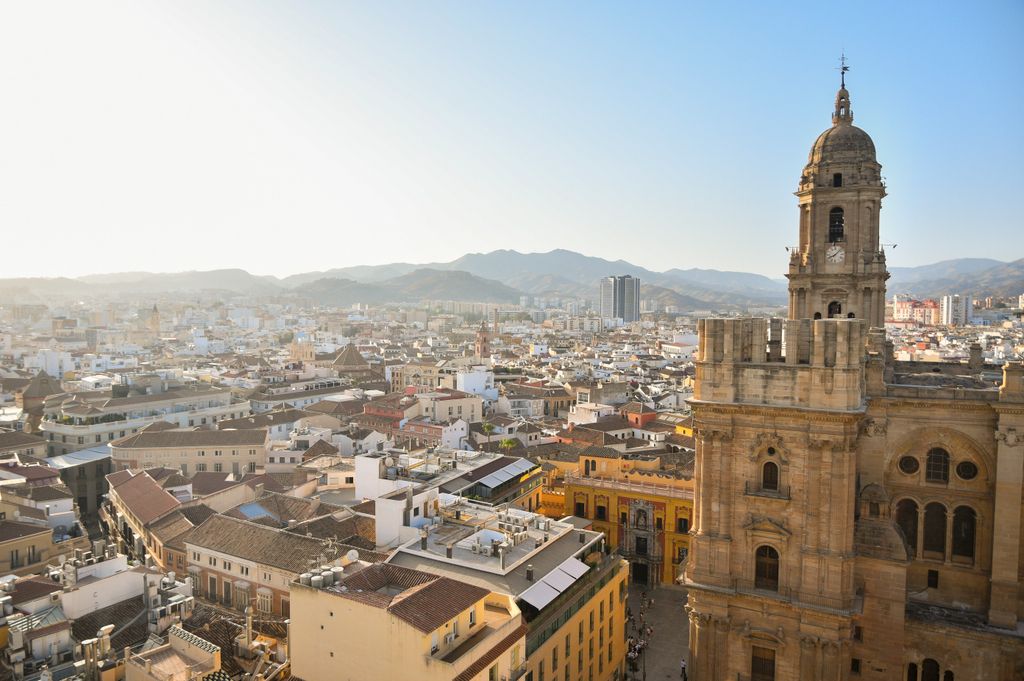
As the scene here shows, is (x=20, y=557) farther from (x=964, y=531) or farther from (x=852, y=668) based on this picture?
(x=964, y=531)

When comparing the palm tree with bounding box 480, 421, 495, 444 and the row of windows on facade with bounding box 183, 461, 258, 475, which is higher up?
the palm tree with bounding box 480, 421, 495, 444

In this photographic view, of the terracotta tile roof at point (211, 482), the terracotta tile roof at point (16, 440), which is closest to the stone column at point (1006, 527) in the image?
the terracotta tile roof at point (211, 482)

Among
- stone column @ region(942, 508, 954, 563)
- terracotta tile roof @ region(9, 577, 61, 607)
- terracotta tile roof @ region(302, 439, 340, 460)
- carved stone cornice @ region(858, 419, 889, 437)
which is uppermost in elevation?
carved stone cornice @ region(858, 419, 889, 437)

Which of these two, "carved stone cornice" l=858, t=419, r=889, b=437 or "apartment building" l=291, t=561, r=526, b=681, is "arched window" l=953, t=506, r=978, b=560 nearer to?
"carved stone cornice" l=858, t=419, r=889, b=437

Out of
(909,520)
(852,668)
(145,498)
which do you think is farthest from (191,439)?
(909,520)

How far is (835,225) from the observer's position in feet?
113

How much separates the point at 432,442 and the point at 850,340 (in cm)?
4827

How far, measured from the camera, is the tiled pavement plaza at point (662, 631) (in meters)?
37.9

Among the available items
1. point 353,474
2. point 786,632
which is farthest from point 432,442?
point 786,632

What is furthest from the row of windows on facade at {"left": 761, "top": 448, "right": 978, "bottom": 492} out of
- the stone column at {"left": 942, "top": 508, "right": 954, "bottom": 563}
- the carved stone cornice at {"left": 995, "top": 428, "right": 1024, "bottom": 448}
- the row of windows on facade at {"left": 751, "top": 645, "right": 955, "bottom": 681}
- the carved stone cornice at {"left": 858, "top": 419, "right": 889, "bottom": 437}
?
the row of windows on facade at {"left": 751, "top": 645, "right": 955, "bottom": 681}

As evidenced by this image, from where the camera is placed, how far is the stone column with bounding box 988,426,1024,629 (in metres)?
26.3

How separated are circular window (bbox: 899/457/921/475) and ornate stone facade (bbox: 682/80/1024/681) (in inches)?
4.9

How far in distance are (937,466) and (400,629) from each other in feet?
69.2

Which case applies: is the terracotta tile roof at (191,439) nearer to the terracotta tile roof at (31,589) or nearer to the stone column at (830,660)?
the terracotta tile roof at (31,589)
